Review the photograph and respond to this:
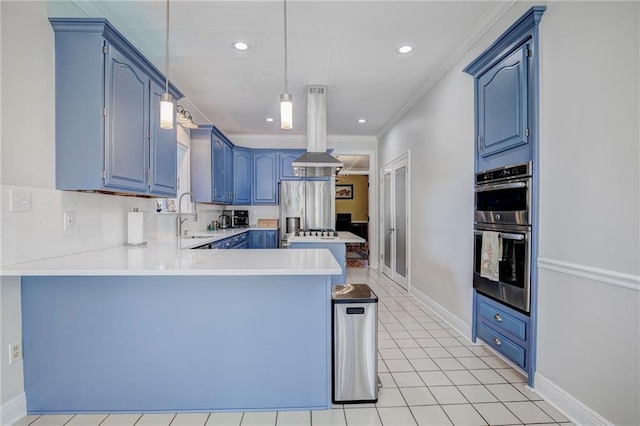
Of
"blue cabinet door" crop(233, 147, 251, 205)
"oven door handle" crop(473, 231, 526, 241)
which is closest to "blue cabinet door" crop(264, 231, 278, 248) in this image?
"blue cabinet door" crop(233, 147, 251, 205)

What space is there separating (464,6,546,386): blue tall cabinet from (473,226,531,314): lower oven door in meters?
0.04

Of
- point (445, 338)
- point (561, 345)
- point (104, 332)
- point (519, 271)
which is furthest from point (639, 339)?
point (104, 332)

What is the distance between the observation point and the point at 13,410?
1714mm

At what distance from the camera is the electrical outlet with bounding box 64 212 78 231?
6.75 ft

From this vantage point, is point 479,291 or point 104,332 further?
point 479,291

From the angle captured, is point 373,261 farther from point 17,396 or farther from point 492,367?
point 17,396

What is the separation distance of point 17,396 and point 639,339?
3191mm

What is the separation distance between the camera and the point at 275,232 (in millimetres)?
5715

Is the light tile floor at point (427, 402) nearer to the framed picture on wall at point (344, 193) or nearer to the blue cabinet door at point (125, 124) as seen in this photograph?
the blue cabinet door at point (125, 124)

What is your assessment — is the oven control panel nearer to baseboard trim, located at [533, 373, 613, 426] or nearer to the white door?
baseboard trim, located at [533, 373, 613, 426]

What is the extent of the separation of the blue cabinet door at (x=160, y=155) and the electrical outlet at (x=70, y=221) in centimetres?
57

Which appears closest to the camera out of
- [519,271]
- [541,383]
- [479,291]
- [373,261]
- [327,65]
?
[541,383]

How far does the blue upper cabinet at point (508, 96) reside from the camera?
2.01m

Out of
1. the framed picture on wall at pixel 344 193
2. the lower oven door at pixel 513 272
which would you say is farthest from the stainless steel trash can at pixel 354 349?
the framed picture on wall at pixel 344 193
